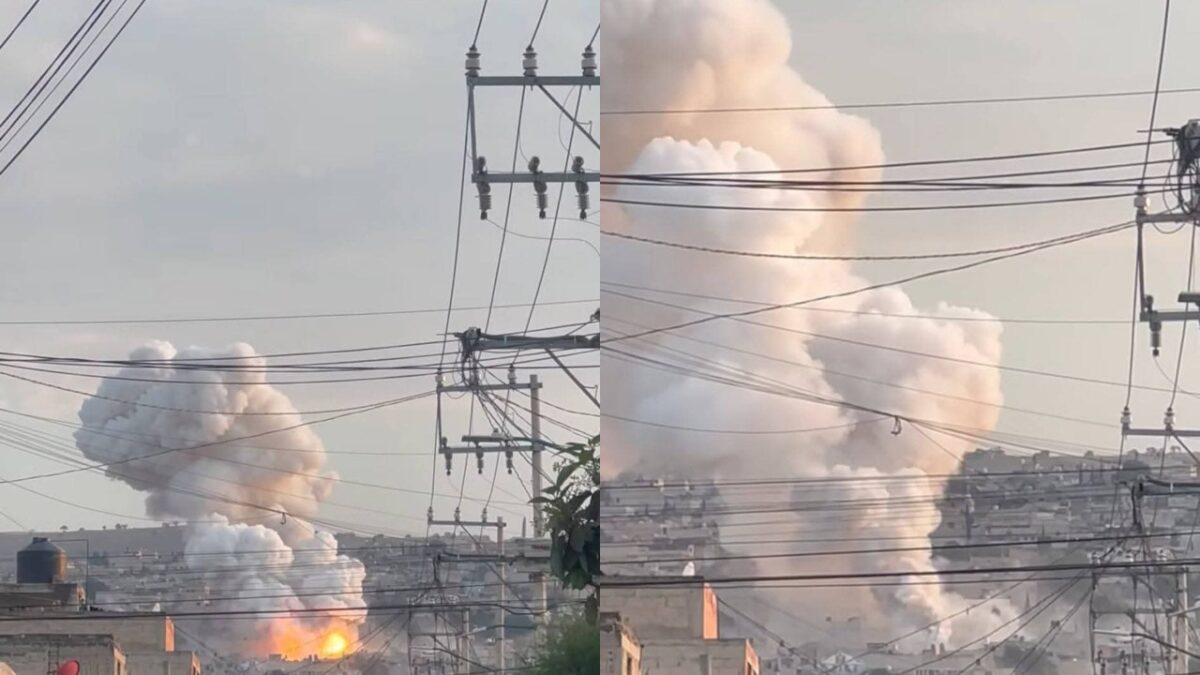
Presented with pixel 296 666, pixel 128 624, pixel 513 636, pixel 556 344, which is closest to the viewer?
pixel 556 344

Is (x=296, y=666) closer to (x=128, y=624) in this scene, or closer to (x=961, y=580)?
(x=128, y=624)

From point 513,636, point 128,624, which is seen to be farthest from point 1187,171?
point 513,636

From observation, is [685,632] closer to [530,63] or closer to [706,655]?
[706,655]

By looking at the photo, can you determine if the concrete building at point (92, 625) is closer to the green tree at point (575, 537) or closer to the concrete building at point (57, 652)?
the concrete building at point (57, 652)

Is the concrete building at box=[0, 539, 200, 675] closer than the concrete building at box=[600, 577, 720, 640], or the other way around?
the concrete building at box=[600, 577, 720, 640]

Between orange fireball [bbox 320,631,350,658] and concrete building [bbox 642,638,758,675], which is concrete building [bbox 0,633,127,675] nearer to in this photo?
concrete building [bbox 642,638,758,675]

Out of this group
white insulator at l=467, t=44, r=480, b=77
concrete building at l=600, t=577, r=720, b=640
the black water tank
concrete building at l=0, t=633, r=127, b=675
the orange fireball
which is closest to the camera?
concrete building at l=600, t=577, r=720, b=640

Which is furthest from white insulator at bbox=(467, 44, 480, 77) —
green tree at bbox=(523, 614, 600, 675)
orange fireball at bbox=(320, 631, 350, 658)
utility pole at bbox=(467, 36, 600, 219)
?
orange fireball at bbox=(320, 631, 350, 658)

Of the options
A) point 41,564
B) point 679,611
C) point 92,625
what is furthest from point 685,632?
point 41,564
